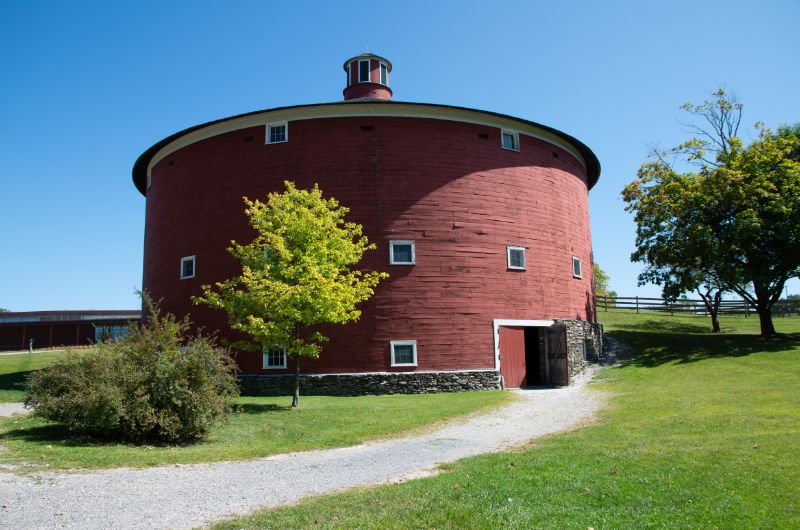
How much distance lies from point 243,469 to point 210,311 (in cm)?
1417

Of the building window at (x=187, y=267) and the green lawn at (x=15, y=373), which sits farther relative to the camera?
the building window at (x=187, y=267)

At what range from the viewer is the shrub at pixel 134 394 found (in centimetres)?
1184

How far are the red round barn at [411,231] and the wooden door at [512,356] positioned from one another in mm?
65

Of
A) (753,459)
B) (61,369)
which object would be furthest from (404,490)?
(61,369)

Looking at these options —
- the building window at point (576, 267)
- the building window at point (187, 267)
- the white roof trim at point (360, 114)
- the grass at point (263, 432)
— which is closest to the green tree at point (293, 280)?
the grass at point (263, 432)

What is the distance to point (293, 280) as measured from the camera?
17125mm

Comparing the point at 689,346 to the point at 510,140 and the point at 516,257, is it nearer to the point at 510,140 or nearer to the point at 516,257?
the point at 516,257

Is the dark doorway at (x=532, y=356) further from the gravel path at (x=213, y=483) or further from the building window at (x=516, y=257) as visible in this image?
the gravel path at (x=213, y=483)

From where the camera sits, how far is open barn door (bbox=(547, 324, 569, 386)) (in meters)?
22.7

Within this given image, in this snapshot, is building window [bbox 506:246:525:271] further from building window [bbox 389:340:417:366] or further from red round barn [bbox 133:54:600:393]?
building window [bbox 389:340:417:366]

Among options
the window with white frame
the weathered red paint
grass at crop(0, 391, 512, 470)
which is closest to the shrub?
grass at crop(0, 391, 512, 470)

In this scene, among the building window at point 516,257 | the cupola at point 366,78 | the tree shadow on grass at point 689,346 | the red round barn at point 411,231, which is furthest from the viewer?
the cupola at point 366,78

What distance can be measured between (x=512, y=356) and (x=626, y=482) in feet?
49.2

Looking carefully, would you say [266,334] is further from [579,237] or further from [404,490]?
[579,237]
